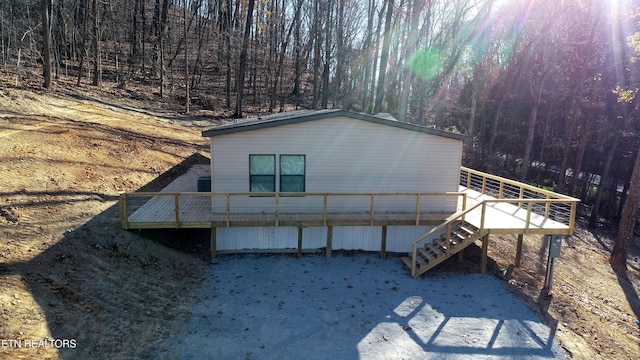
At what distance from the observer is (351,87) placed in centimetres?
4066

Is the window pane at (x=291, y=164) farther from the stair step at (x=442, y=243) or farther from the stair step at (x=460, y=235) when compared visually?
the stair step at (x=460, y=235)

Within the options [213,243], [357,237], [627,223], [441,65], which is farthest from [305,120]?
[441,65]

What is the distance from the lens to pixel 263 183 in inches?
440

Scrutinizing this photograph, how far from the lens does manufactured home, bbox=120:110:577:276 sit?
10578 millimetres

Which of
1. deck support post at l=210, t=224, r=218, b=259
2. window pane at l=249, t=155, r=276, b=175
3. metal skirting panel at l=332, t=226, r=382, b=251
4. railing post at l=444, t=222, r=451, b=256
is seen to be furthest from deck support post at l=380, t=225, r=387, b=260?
deck support post at l=210, t=224, r=218, b=259

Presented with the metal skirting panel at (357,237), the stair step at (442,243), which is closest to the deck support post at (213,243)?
the metal skirting panel at (357,237)

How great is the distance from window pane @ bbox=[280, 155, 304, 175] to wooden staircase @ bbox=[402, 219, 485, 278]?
3.87m

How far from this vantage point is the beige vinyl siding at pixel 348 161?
10930mm

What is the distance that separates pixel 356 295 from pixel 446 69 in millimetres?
26572

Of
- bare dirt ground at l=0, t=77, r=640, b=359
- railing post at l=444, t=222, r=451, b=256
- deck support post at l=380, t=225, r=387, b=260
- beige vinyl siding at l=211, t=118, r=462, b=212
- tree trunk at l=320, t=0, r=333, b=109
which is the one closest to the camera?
bare dirt ground at l=0, t=77, r=640, b=359

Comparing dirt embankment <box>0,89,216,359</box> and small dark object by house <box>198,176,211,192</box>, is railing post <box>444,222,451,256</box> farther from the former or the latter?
small dark object by house <box>198,176,211,192</box>

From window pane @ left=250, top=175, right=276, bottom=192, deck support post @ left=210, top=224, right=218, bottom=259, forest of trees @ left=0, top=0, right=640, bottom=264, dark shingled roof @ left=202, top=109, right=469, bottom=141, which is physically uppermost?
forest of trees @ left=0, top=0, right=640, bottom=264

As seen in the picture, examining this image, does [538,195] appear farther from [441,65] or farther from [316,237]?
[441,65]

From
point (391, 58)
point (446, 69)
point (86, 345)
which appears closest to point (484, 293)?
point (86, 345)
